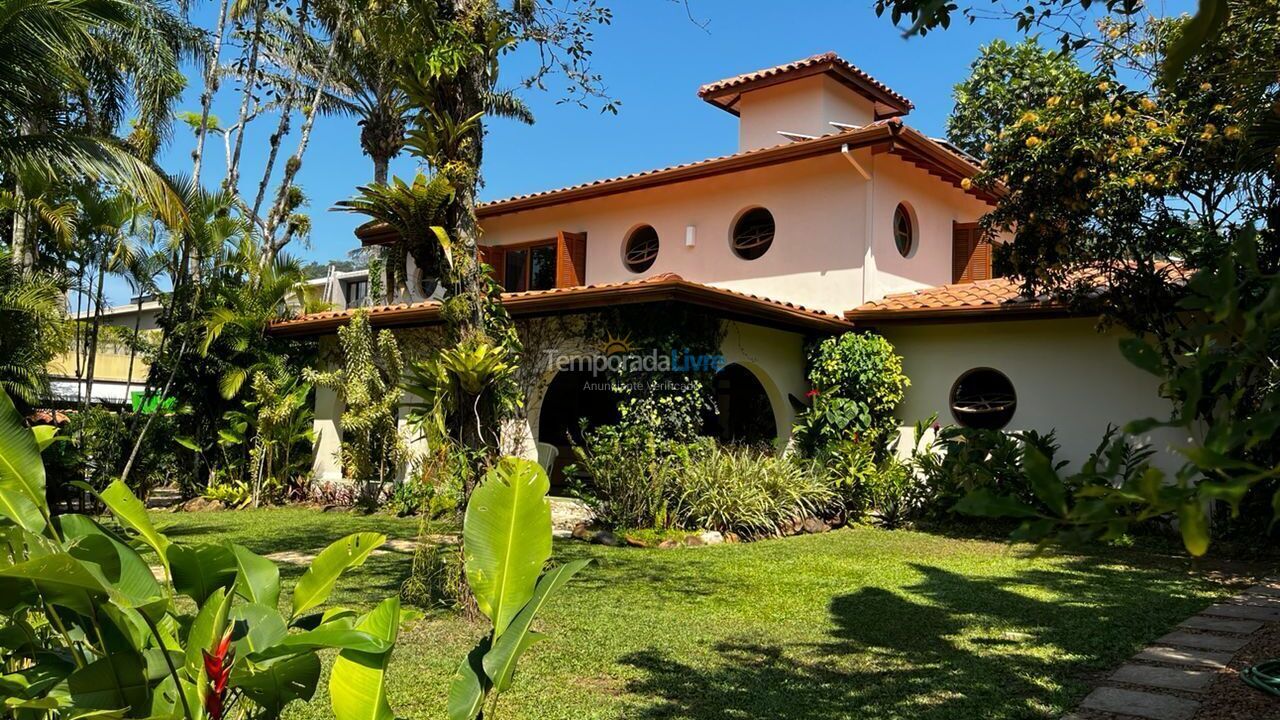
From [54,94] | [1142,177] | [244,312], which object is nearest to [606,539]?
[1142,177]

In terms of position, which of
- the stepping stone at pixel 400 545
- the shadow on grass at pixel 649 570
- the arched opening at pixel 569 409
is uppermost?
the arched opening at pixel 569 409

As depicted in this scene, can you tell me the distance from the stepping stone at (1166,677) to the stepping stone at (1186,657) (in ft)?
0.67

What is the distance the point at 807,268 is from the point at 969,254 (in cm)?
422

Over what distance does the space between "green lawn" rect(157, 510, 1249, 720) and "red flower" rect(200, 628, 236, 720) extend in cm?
142

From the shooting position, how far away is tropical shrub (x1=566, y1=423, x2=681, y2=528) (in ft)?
36.2

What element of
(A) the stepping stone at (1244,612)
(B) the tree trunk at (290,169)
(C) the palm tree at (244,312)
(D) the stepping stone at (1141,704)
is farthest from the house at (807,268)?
(B) the tree trunk at (290,169)

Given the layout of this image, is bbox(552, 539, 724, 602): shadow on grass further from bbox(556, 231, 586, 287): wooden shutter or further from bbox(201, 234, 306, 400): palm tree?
bbox(201, 234, 306, 400): palm tree

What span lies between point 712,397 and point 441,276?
17.8ft

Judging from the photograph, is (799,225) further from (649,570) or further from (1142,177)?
(649,570)

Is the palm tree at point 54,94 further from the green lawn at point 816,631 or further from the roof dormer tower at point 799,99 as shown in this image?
the roof dormer tower at point 799,99

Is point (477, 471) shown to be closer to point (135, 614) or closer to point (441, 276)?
point (441, 276)

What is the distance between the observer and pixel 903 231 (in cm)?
1494

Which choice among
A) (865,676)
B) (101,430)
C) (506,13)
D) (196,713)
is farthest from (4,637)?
(101,430)

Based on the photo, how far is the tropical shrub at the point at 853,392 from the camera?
1284 cm
